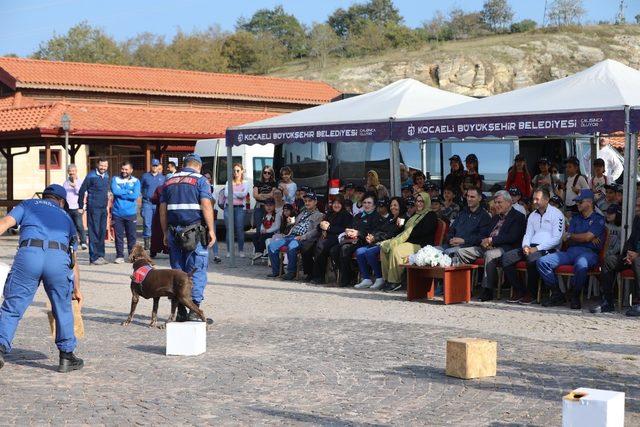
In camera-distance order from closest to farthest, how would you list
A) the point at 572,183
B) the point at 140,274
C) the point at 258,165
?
the point at 140,274 → the point at 572,183 → the point at 258,165

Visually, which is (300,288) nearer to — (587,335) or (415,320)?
(415,320)

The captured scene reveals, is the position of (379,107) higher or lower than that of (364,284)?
higher

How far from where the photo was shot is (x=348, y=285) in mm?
14961

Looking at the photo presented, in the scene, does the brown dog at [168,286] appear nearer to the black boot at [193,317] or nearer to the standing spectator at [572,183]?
the black boot at [193,317]

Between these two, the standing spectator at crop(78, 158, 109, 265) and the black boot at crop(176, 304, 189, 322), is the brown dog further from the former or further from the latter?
the standing spectator at crop(78, 158, 109, 265)

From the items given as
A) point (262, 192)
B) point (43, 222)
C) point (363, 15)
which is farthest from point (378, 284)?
point (363, 15)

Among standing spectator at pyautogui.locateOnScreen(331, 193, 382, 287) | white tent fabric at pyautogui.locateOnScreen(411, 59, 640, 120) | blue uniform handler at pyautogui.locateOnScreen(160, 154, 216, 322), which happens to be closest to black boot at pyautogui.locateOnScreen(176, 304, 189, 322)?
blue uniform handler at pyautogui.locateOnScreen(160, 154, 216, 322)

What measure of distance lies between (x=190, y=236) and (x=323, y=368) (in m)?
2.83

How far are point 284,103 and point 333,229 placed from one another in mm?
29865

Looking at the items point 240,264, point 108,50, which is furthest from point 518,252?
point 108,50

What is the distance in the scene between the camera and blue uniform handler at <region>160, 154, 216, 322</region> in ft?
35.5

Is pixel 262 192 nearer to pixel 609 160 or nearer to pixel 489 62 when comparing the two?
pixel 609 160

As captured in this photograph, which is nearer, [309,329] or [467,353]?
[467,353]

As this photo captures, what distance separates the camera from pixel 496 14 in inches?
3789
